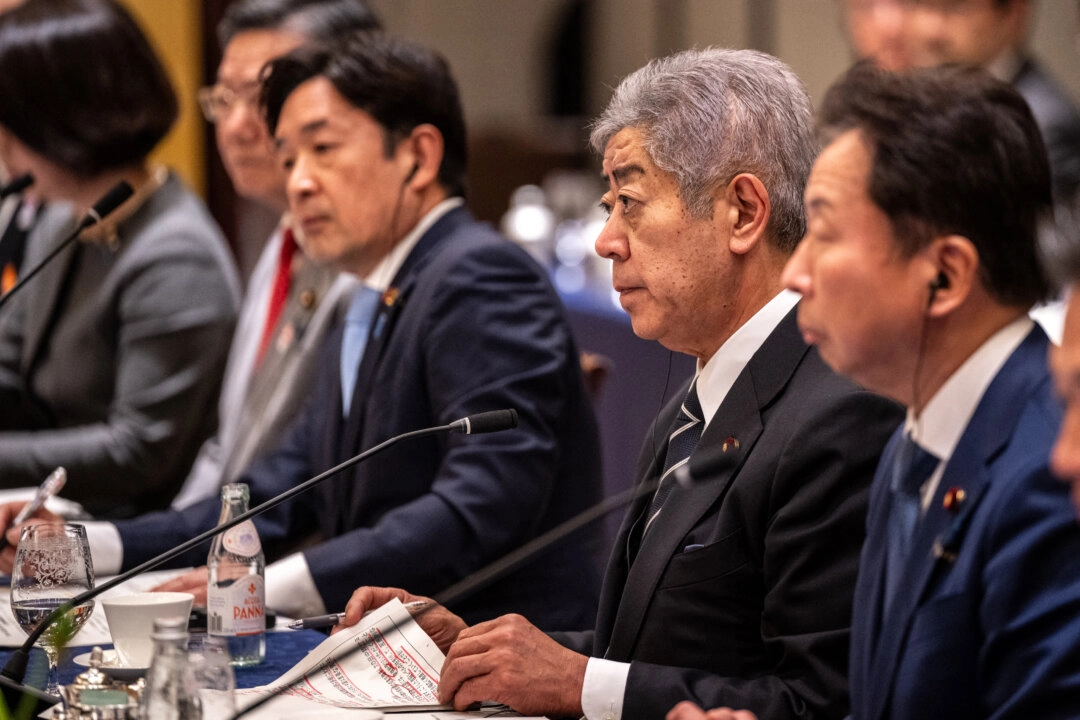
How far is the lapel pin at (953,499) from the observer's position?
1.24m

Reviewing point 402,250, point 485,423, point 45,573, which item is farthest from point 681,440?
point 402,250

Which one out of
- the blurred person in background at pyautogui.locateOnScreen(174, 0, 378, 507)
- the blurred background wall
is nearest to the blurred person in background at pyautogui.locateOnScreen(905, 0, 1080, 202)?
the blurred person in background at pyautogui.locateOnScreen(174, 0, 378, 507)

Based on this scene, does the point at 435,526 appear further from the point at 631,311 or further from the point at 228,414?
the point at 228,414

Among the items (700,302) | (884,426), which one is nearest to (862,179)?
(884,426)

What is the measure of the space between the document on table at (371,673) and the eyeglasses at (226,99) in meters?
1.95

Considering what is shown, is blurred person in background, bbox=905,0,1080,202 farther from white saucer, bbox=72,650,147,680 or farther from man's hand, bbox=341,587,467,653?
white saucer, bbox=72,650,147,680

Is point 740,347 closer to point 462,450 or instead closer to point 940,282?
point 940,282

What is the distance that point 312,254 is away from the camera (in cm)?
261

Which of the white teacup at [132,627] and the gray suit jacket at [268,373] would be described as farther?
the gray suit jacket at [268,373]

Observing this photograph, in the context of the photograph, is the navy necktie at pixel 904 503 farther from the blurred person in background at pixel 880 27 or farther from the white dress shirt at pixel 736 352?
the blurred person in background at pixel 880 27

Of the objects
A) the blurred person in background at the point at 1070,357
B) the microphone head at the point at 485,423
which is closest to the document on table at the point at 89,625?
the microphone head at the point at 485,423

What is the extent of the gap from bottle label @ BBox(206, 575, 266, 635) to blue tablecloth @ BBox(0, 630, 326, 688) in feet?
0.16

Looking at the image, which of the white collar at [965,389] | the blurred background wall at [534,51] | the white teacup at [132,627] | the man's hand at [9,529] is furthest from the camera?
the blurred background wall at [534,51]

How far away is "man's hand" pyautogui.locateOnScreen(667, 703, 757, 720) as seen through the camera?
1.33m
